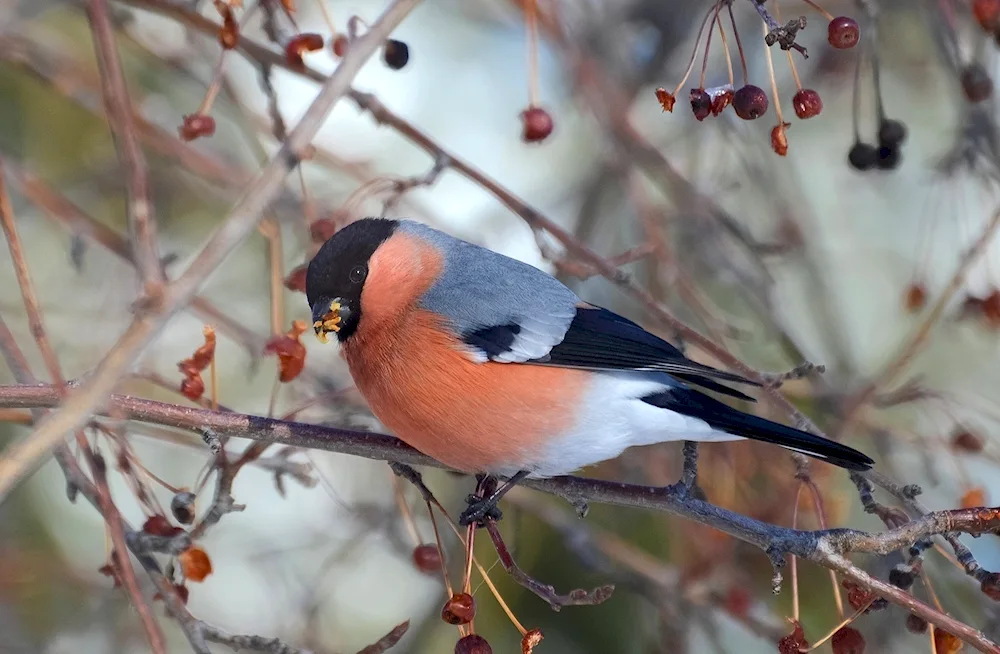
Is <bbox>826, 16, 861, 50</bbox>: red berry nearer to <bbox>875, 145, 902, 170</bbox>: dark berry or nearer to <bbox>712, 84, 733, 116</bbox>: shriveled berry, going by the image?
<bbox>712, 84, 733, 116</bbox>: shriveled berry

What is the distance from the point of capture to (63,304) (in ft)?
13.8

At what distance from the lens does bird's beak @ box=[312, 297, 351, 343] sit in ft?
9.07

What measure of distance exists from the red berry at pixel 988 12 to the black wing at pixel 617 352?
47.0 inches

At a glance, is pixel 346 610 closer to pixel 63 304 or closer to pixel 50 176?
pixel 63 304

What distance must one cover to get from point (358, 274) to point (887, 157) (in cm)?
161

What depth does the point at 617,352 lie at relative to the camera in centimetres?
283

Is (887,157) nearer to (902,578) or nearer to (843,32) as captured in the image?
(843,32)

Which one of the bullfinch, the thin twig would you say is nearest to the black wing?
the bullfinch

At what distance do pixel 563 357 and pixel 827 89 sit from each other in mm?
2600

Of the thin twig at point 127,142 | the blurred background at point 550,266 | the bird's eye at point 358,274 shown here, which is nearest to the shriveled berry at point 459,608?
the blurred background at point 550,266

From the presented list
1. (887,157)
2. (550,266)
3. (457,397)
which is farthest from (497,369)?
(550,266)

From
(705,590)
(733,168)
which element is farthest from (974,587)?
Answer: (733,168)

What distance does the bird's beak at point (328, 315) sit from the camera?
277cm

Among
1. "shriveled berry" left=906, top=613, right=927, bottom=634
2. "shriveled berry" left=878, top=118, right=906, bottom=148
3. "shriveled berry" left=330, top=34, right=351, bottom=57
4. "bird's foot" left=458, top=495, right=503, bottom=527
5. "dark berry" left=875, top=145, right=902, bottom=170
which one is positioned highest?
"shriveled berry" left=330, top=34, right=351, bottom=57
